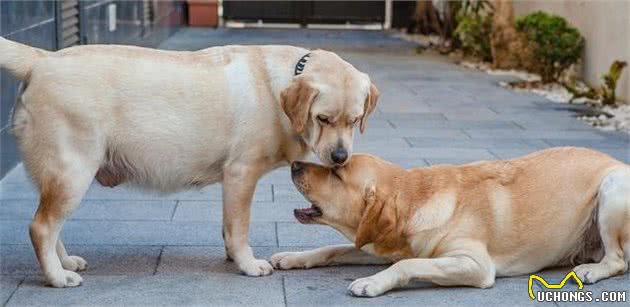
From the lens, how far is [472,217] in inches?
204

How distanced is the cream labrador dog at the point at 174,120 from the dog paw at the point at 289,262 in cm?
12

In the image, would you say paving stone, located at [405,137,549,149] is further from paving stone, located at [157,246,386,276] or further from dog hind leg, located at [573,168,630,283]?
dog hind leg, located at [573,168,630,283]

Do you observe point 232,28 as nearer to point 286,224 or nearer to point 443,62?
point 443,62

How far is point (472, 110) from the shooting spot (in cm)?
1150

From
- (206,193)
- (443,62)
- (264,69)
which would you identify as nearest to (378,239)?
(264,69)

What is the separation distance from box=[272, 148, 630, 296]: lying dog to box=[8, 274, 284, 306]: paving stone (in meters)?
0.35

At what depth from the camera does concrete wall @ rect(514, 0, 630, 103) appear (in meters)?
12.0

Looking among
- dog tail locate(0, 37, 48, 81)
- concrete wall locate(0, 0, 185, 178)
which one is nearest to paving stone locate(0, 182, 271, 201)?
concrete wall locate(0, 0, 185, 178)

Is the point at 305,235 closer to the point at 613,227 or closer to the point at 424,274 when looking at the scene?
the point at 424,274

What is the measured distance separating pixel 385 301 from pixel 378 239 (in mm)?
302


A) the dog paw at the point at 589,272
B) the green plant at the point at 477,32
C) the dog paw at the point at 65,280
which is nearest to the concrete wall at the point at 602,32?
the green plant at the point at 477,32

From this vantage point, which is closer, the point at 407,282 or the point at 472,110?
the point at 407,282

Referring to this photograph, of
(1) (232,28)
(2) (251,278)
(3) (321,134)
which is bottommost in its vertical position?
(1) (232,28)

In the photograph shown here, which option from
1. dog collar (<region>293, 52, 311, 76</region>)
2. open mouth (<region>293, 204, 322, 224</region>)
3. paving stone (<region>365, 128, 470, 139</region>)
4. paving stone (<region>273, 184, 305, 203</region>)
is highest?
dog collar (<region>293, 52, 311, 76</region>)
